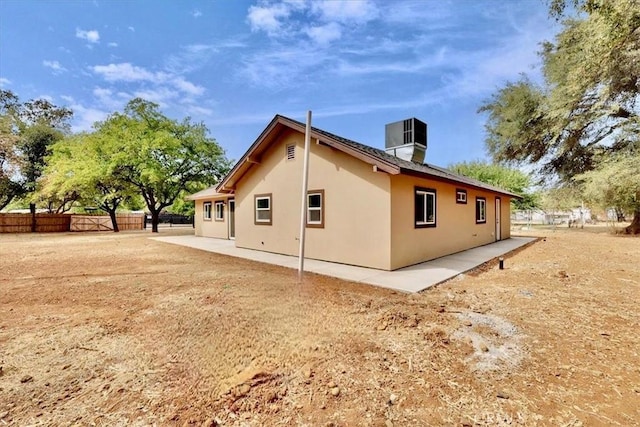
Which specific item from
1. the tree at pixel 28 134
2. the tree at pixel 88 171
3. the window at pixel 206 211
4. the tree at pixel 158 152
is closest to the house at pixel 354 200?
the window at pixel 206 211

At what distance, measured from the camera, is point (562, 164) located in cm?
1934

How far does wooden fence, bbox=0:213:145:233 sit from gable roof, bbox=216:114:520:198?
20.8 meters

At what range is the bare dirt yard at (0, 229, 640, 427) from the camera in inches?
92.4

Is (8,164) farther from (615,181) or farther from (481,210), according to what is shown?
(615,181)

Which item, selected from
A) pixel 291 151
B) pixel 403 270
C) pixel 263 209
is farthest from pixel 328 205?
pixel 263 209

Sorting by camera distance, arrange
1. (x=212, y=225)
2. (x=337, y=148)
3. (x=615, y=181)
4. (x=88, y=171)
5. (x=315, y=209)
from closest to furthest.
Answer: (x=337, y=148) < (x=315, y=209) < (x=615, y=181) < (x=212, y=225) < (x=88, y=171)

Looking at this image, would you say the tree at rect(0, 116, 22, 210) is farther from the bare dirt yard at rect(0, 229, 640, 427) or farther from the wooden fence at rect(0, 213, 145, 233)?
the bare dirt yard at rect(0, 229, 640, 427)

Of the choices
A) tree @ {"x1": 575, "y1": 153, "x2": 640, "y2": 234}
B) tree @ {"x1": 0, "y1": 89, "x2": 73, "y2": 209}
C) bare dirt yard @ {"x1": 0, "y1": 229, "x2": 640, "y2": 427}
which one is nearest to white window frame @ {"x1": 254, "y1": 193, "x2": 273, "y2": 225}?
bare dirt yard @ {"x1": 0, "y1": 229, "x2": 640, "y2": 427}

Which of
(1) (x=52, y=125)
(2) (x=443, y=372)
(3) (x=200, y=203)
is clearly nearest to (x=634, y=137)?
(2) (x=443, y=372)

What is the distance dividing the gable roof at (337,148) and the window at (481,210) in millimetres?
725

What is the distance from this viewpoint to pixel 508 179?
30.8 metres

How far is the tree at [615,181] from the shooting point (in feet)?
44.0

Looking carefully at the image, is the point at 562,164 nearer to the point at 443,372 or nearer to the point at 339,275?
the point at 339,275

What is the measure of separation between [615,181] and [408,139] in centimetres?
1097
